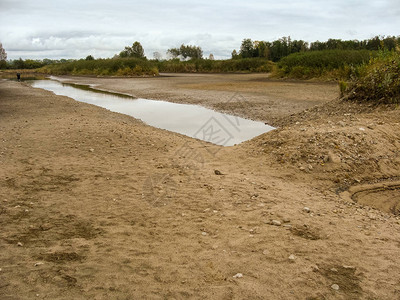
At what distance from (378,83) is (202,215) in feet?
23.2

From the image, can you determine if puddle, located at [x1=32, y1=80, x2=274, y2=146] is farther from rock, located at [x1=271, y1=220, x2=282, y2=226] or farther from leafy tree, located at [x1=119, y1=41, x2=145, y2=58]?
leafy tree, located at [x1=119, y1=41, x2=145, y2=58]

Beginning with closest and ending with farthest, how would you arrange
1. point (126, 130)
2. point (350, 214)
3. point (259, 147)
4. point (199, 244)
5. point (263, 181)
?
point (199, 244) → point (350, 214) → point (263, 181) → point (259, 147) → point (126, 130)

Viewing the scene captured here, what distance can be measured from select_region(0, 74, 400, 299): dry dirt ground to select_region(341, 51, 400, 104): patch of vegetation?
105 cm

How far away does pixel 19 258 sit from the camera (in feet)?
10.1

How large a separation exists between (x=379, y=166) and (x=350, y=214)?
2.00 meters

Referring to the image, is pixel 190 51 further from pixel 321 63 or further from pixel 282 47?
pixel 321 63

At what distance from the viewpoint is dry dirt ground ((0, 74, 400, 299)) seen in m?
2.73

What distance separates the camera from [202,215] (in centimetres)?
398

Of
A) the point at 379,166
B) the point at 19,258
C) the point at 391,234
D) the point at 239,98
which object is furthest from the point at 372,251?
the point at 239,98

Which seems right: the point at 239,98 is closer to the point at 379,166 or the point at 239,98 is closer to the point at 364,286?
the point at 379,166

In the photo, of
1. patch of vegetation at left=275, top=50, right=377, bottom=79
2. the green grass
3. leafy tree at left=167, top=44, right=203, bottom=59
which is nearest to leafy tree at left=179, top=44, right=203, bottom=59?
leafy tree at left=167, top=44, right=203, bottom=59

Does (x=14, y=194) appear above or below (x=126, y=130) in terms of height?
below

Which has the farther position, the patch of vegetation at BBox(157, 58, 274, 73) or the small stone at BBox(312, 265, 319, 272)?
the patch of vegetation at BBox(157, 58, 274, 73)

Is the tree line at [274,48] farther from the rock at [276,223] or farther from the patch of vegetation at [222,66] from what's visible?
the rock at [276,223]
